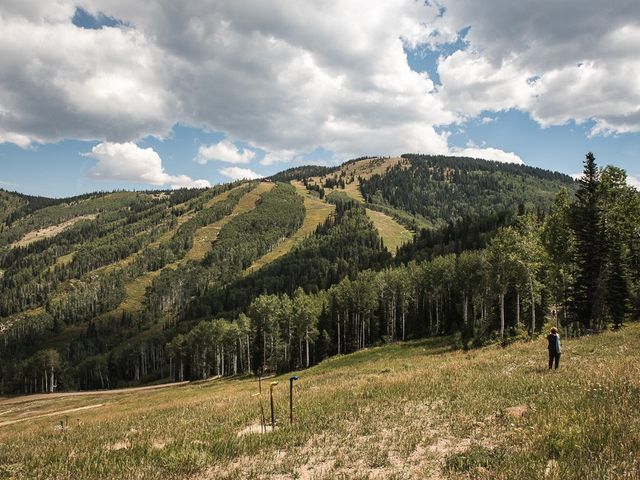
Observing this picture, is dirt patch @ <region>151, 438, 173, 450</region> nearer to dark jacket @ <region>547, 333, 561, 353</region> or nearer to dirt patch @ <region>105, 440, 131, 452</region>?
dirt patch @ <region>105, 440, 131, 452</region>

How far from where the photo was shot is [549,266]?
5103 cm

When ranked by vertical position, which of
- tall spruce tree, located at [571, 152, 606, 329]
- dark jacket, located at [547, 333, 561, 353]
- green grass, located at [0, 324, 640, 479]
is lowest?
green grass, located at [0, 324, 640, 479]

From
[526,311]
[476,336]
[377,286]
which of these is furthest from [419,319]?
[476,336]

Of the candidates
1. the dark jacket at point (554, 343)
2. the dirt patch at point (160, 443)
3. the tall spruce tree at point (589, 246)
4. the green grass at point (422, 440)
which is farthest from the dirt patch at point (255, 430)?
the tall spruce tree at point (589, 246)

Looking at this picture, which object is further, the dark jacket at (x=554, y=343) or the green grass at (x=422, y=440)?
the dark jacket at (x=554, y=343)

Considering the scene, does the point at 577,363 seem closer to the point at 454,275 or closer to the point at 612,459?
the point at 612,459

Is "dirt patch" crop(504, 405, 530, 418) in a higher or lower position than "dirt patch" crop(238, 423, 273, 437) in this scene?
higher

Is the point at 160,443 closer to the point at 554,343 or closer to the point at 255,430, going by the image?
the point at 255,430

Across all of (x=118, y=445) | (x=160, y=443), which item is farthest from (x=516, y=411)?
(x=118, y=445)

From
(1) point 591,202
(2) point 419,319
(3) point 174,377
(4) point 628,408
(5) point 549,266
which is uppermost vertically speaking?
(1) point 591,202

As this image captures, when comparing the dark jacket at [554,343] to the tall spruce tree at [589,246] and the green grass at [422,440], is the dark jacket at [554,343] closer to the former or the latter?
the green grass at [422,440]

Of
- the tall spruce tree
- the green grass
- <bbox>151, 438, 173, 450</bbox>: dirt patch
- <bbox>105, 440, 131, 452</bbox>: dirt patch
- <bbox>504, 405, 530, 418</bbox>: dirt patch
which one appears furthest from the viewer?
the tall spruce tree

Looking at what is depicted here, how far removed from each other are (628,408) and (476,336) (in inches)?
2101

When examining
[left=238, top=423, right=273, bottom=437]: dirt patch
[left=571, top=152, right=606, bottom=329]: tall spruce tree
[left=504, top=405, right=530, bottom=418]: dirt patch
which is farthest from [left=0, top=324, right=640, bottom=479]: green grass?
[left=571, top=152, right=606, bottom=329]: tall spruce tree
